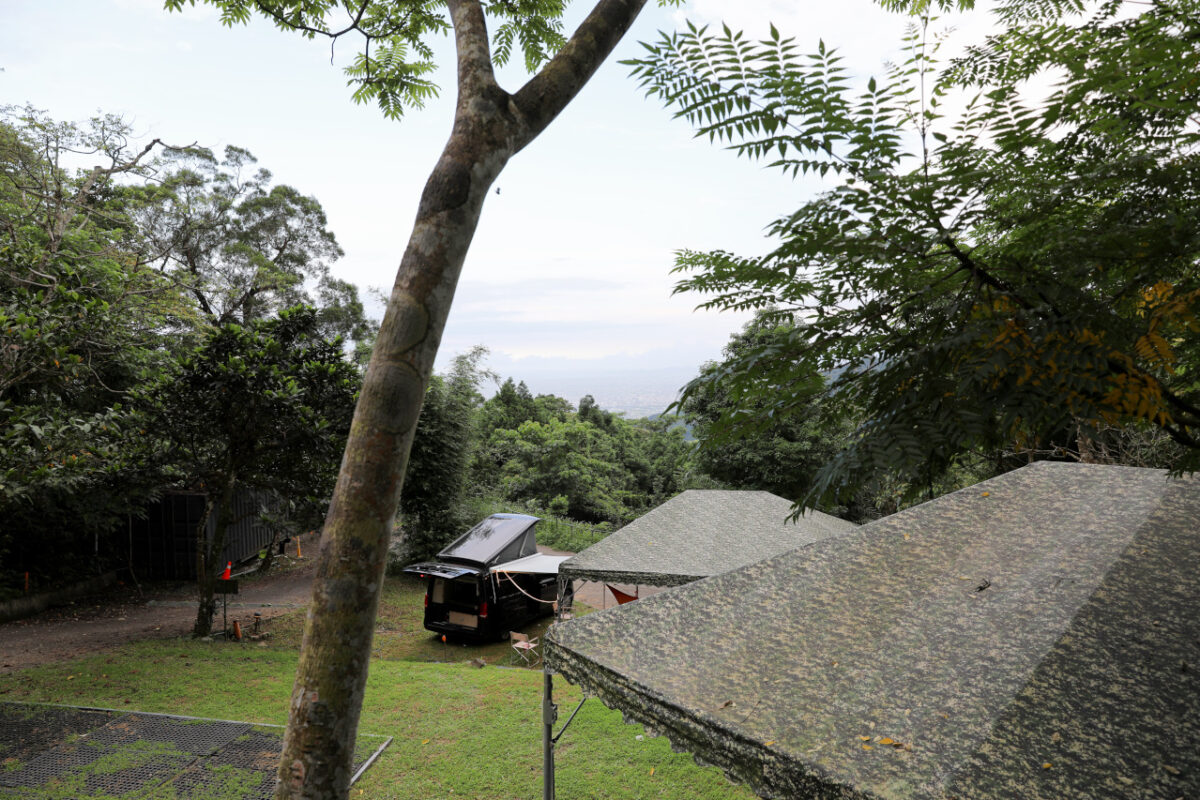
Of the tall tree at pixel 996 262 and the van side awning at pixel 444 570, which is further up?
the tall tree at pixel 996 262

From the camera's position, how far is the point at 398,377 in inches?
88.2

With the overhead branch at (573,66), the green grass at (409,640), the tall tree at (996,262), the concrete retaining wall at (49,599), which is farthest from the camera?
the concrete retaining wall at (49,599)

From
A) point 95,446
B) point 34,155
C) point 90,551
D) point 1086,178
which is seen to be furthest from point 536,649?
point 34,155

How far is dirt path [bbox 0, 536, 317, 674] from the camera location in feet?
32.6

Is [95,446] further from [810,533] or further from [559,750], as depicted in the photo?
[810,533]

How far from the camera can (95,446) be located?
8789 millimetres

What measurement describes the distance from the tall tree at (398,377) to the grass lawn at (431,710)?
4224 mm

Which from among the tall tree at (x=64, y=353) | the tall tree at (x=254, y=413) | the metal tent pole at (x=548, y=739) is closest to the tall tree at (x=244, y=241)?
the tall tree at (x=64, y=353)

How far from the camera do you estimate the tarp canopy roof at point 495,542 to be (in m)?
10.7

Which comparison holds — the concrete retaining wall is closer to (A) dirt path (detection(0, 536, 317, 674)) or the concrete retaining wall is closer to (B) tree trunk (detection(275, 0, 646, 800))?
(A) dirt path (detection(0, 536, 317, 674))

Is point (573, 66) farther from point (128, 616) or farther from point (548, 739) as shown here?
point (128, 616)

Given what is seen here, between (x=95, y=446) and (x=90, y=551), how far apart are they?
7456 mm

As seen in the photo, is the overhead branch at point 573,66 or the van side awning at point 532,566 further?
the van side awning at point 532,566

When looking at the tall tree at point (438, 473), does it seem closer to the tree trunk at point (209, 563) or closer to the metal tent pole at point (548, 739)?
the tree trunk at point (209, 563)
